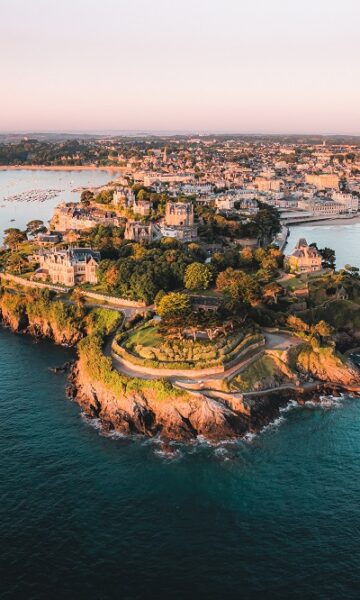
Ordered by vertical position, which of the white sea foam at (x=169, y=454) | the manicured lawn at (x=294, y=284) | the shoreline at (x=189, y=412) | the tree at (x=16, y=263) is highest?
the tree at (x=16, y=263)

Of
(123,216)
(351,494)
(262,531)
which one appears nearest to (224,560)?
(262,531)

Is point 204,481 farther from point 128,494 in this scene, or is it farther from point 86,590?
point 86,590

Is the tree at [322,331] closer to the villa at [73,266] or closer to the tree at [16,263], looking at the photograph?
the villa at [73,266]

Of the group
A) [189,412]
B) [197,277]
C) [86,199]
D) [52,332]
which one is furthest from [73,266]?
[86,199]

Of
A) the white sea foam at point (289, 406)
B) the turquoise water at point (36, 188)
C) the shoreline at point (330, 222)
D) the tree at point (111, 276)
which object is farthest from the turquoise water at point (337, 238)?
the turquoise water at point (36, 188)

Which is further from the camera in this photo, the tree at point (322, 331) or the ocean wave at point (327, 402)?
the tree at point (322, 331)

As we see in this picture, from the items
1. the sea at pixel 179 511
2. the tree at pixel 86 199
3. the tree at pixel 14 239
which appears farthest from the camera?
the tree at pixel 86 199

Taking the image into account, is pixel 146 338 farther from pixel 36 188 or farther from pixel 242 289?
pixel 36 188

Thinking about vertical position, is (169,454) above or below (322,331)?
below
